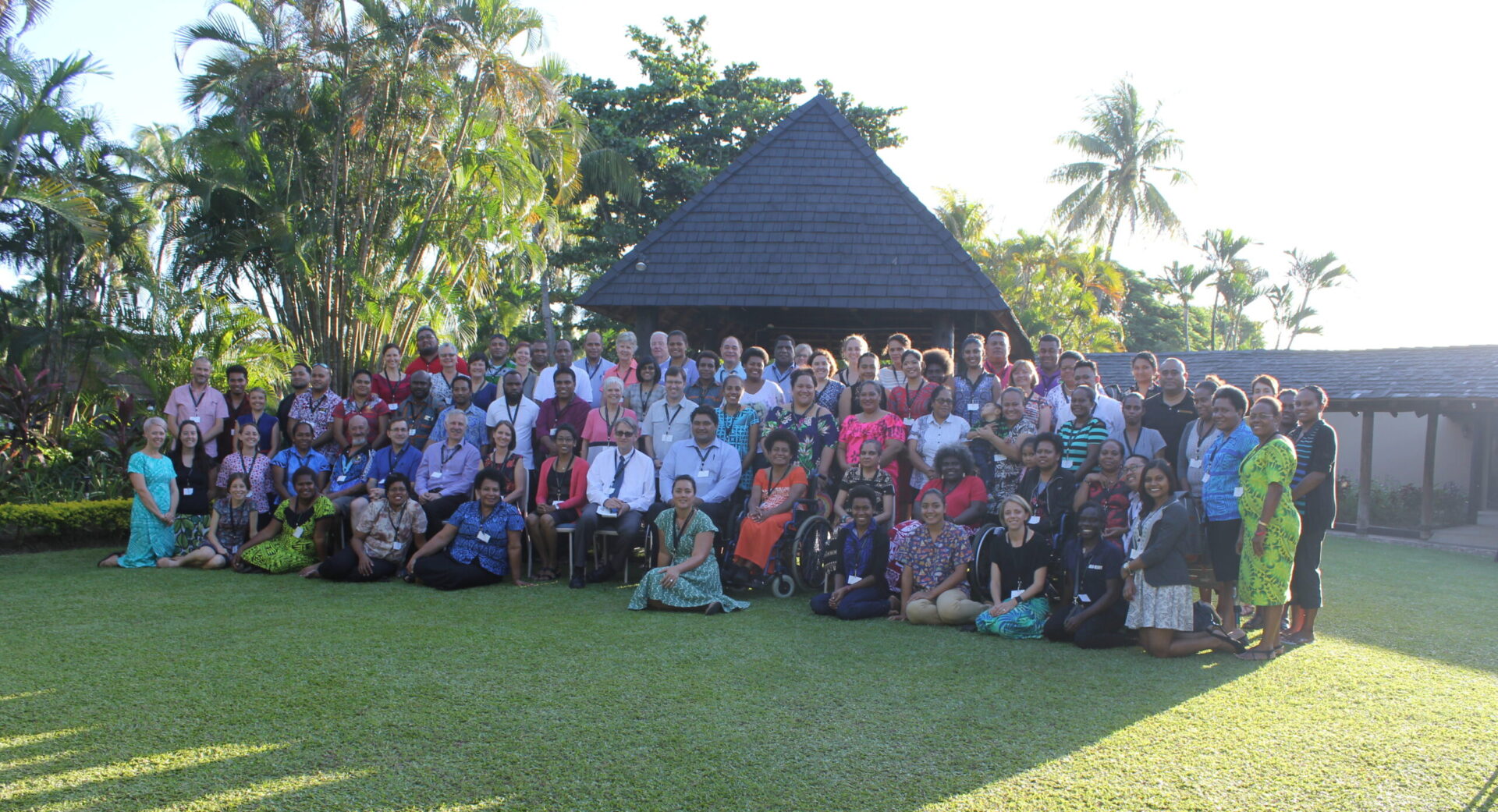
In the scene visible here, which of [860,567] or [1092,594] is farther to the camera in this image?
[860,567]

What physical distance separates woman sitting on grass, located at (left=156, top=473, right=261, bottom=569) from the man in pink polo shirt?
0.59m

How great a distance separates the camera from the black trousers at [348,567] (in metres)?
7.58

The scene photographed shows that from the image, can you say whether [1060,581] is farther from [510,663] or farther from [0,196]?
[0,196]

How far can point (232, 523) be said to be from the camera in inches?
330

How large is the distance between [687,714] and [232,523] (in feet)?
18.9

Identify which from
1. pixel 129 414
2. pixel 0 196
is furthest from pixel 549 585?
pixel 0 196

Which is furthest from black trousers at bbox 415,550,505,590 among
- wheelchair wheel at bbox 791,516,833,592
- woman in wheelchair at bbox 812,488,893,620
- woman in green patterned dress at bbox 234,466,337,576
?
woman in wheelchair at bbox 812,488,893,620

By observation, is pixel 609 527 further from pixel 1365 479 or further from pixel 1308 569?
pixel 1365 479

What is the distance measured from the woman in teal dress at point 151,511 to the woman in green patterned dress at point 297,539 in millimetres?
783

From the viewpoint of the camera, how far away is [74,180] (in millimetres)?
13859

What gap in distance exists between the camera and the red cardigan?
7.74 meters

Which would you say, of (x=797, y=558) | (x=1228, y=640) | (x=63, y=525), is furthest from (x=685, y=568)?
(x=63, y=525)

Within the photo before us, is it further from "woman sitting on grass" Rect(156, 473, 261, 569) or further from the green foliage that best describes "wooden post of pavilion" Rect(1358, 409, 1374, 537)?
"woman sitting on grass" Rect(156, 473, 261, 569)

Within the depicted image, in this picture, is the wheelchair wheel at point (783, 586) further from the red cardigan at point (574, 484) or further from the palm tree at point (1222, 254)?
the palm tree at point (1222, 254)
